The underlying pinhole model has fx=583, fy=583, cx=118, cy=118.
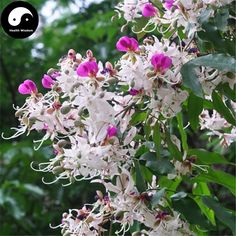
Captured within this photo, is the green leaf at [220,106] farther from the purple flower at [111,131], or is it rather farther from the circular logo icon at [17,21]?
the circular logo icon at [17,21]

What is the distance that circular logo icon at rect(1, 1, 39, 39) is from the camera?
3.79ft

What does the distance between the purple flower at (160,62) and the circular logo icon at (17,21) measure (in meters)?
0.48

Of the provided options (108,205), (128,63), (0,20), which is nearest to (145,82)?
(128,63)

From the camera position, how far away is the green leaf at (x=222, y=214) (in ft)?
2.50

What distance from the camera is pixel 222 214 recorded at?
78 centimetres

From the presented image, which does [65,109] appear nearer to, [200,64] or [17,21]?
[200,64]

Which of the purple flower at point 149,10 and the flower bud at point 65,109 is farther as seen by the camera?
the purple flower at point 149,10

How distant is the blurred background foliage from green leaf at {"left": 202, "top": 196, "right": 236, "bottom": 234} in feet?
2.11

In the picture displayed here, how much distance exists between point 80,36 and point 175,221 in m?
1.25

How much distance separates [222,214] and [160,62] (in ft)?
0.73

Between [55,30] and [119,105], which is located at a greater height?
[119,105]

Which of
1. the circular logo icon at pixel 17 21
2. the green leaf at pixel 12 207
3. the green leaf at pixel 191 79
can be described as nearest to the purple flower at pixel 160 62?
the green leaf at pixel 191 79

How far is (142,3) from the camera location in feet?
2.90

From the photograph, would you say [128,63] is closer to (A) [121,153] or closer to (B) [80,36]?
(A) [121,153]
